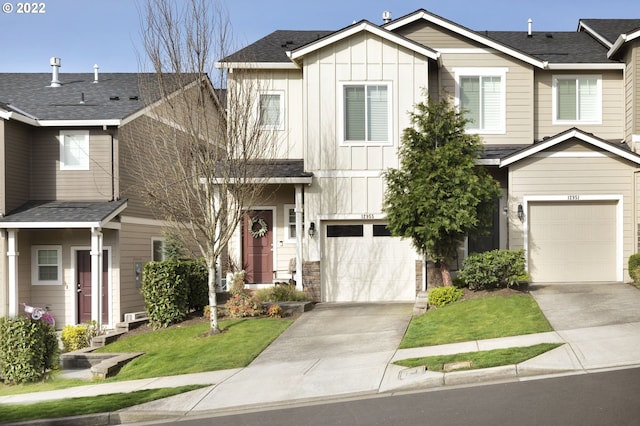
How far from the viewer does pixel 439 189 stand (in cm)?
1850

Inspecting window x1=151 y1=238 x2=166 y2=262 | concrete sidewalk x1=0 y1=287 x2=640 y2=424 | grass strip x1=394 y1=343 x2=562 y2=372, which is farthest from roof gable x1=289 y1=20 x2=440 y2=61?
grass strip x1=394 y1=343 x2=562 y2=372

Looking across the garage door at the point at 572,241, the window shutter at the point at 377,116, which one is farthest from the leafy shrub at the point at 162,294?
the garage door at the point at 572,241

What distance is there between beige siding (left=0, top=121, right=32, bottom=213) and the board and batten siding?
14.6 metres

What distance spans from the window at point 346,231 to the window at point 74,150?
8167 millimetres

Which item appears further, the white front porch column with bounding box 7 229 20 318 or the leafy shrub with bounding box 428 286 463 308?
the white front porch column with bounding box 7 229 20 318

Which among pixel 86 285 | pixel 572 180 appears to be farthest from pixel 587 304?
pixel 86 285

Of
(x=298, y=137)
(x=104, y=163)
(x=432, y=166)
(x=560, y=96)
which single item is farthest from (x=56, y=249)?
(x=560, y=96)

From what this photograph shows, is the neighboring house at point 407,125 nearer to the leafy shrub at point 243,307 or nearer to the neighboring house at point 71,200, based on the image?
the leafy shrub at point 243,307

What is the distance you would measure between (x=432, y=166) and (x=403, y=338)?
485cm

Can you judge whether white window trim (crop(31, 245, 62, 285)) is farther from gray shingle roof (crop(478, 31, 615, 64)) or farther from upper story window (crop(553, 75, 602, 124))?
upper story window (crop(553, 75, 602, 124))

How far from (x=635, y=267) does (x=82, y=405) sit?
1385 centimetres

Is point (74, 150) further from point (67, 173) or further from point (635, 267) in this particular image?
point (635, 267)

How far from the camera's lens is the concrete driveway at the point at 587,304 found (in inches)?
599

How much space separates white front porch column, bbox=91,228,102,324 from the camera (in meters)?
22.2
